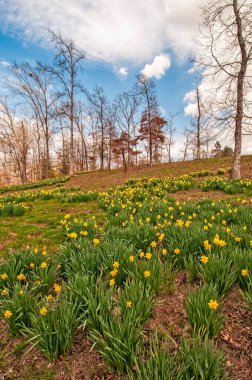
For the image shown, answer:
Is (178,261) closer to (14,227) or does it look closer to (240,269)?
(240,269)

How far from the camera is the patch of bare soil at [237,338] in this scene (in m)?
1.84

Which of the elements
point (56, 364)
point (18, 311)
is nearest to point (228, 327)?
point (56, 364)

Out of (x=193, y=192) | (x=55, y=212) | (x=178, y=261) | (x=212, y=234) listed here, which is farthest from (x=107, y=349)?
(x=193, y=192)

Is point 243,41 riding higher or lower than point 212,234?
higher

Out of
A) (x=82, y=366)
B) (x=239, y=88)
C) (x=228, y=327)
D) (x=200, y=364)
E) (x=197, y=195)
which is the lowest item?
(x=82, y=366)

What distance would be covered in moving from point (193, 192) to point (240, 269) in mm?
6905

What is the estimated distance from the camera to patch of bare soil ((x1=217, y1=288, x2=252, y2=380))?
184cm

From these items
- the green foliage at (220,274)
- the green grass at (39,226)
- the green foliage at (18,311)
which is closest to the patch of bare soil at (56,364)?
the green foliage at (18,311)

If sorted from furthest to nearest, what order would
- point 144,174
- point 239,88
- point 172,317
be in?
point 144,174 → point 239,88 → point 172,317

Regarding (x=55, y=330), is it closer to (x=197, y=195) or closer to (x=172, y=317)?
(x=172, y=317)

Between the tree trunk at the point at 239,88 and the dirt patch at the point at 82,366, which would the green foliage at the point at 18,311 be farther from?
the tree trunk at the point at 239,88

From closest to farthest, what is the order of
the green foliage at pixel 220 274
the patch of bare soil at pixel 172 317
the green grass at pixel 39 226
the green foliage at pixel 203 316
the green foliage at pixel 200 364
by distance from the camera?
the green foliage at pixel 200 364 → the green foliage at pixel 203 316 → the patch of bare soil at pixel 172 317 → the green foliage at pixel 220 274 → the green grass at pixel 39 226

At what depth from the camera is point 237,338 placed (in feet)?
6.98

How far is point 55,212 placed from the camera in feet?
25.5
